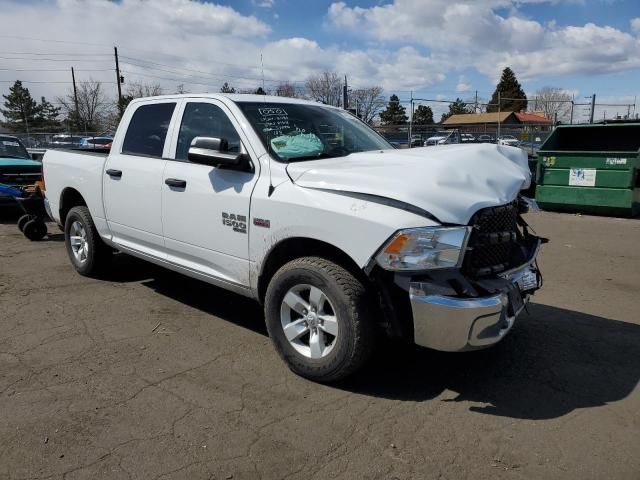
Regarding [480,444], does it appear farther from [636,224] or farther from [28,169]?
[28,169]

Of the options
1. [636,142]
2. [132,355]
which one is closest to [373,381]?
[132,355]

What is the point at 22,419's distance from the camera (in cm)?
309

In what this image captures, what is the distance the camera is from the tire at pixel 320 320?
3.21 meters

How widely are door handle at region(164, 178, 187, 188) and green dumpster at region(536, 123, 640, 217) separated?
9.25m

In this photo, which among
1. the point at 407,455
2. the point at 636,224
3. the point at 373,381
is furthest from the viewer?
the point at 636,224

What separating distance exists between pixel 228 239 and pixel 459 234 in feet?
5.82

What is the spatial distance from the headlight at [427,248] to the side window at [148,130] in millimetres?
2617

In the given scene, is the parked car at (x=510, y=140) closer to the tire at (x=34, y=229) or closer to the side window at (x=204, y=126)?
the tire at (x=34, y=229)

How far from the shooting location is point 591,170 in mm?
10688

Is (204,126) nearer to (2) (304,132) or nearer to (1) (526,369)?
(2) (304,132)

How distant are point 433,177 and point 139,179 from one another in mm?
2806

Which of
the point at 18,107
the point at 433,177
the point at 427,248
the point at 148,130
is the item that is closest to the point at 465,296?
the point at 427,248

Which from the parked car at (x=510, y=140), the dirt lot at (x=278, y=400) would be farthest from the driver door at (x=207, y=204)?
the parked car at (x=510, y=140)

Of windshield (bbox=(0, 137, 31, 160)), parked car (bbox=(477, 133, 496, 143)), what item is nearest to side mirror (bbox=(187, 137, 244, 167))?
windshield (bbox=(0, 137, 31, 160))
